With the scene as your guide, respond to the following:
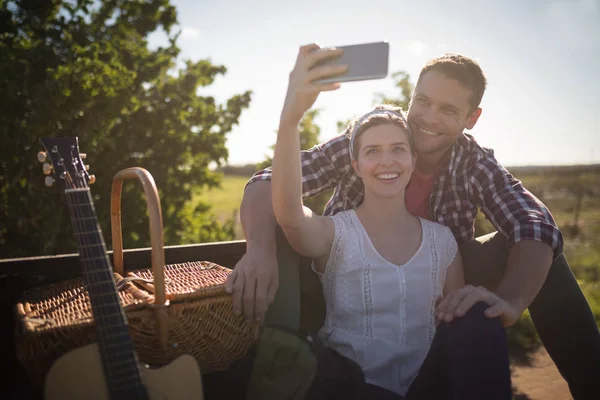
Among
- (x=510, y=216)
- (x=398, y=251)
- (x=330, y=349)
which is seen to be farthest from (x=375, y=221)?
(x=510, y=216)

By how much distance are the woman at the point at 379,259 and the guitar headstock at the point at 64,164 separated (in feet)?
2.47

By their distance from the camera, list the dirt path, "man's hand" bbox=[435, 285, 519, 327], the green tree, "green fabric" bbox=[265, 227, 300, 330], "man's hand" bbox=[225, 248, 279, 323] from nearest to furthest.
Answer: "man's hand" bbox=[435, 285, 519, 327] → "man's hand" bbox=[225, 248, 279, 323] → "green fabric" bbox=[265, 227, 300, 330] → the dirt path → the green tree

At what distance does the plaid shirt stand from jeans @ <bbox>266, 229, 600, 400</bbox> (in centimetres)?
18

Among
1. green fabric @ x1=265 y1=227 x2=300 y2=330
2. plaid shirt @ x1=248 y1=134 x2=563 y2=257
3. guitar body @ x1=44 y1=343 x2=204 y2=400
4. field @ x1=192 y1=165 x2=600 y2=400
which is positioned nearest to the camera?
guitar body @ x1=44 y1=343 x2=204 y2=400

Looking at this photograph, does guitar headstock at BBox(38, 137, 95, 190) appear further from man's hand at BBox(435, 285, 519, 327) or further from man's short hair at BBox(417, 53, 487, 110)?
man's short hair at BBox(417, 53, 487, 110)

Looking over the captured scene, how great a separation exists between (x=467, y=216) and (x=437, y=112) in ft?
2.17

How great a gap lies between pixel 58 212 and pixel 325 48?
343 centimetres

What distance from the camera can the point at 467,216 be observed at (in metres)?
2.76

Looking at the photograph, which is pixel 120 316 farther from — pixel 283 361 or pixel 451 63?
pixel 451 63

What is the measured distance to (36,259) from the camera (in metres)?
2.40

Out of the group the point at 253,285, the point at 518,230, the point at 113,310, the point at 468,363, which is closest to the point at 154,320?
the point at 113,310

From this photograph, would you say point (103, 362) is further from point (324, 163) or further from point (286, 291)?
point (324, 163)

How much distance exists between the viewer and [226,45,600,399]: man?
212 cm

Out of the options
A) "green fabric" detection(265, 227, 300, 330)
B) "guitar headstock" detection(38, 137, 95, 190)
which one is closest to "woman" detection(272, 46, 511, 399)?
"green fabric" detection(265, 227, 300, 330)
